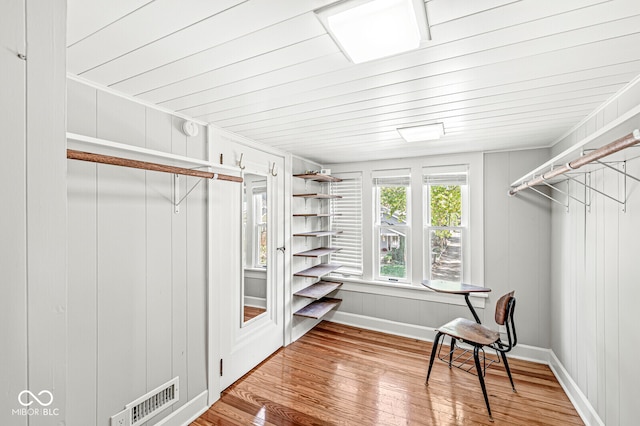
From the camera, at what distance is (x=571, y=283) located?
7.72 ft

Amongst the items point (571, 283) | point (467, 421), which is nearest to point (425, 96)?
point (571, 283)

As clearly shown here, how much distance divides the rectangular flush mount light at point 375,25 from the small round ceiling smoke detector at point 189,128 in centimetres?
135

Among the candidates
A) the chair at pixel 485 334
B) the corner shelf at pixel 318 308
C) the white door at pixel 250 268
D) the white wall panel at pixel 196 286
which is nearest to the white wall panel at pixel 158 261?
the white wall panel at pixel 196 286

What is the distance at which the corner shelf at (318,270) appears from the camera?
3.37 m

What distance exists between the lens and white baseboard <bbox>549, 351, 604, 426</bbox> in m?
1.97

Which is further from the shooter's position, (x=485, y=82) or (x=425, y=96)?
(x=425, y=96)

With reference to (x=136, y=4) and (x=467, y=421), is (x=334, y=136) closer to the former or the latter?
(x=136, y=4)

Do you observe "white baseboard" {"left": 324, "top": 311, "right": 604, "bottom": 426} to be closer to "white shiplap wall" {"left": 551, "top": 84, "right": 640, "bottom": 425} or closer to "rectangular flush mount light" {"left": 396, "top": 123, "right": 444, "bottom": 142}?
"white shiplap wall" {"left": 551, "top": 84, "right": 640, "bottom": 425}

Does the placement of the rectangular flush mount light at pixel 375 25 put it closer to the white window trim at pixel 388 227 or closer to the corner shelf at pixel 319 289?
the white window trim at pixel 388 227

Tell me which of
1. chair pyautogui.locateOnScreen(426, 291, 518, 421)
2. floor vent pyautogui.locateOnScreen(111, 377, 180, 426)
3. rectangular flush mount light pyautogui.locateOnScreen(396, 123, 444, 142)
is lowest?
floor vent pyautogui.locateOnScreen(111, 377, 180, 426)

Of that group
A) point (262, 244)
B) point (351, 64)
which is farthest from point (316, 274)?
point (351, 64)

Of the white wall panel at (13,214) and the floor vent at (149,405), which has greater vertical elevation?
the white wall panel at (13,214)

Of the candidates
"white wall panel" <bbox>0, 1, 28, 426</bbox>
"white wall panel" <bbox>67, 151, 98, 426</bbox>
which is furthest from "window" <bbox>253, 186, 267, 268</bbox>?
"white wall panel" <bbox>0, 1, 28, 426</bbox>

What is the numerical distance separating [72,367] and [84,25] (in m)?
1.57
